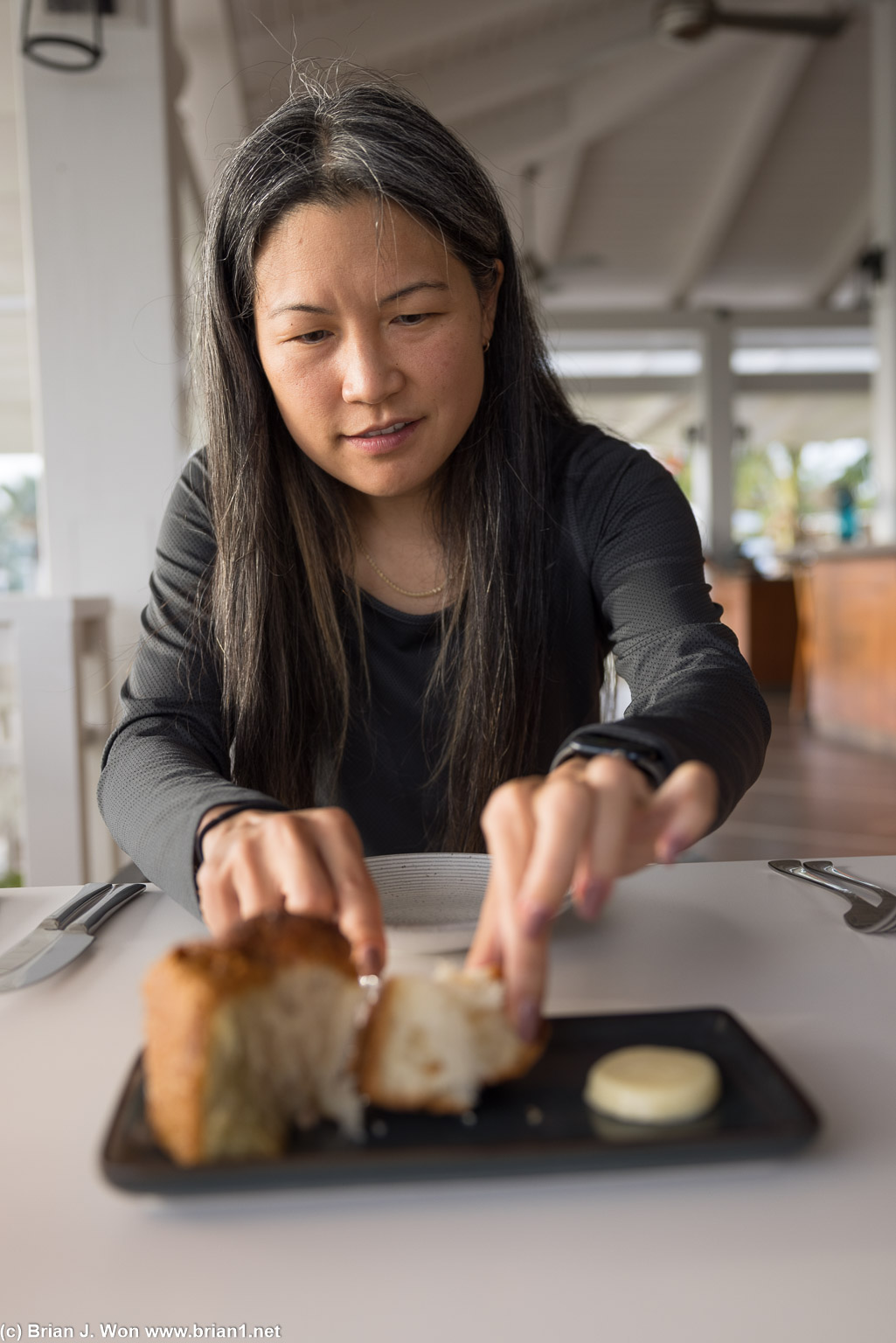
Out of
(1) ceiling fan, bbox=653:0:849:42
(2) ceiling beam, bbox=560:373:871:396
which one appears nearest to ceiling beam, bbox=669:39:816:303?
(2) ceiling beam, bbox=560:373:871:396

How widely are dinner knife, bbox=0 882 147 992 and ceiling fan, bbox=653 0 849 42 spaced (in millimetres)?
5435

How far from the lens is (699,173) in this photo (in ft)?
30.8

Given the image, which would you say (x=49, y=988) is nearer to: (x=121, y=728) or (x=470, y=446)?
(x=121, y=728)

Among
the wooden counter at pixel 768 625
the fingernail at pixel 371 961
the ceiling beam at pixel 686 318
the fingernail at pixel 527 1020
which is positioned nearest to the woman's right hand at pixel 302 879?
the fingernail at pixel 371 961

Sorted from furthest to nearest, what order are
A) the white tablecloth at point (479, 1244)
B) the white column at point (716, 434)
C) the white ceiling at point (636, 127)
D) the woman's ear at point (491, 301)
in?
the white column at point (716, 434)
the white ceiling at point (636, 127)
the woman's ear at point (491, 301)
the white tablecloth at point (479, 1244)

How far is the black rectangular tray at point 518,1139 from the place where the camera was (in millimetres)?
438

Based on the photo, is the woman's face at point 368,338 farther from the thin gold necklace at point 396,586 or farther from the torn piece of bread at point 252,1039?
the torn piece of bread at point 252,1039

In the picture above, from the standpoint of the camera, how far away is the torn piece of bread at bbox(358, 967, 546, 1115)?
0.50 m

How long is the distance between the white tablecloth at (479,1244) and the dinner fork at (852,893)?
0.21m

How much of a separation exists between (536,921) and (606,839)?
72mm

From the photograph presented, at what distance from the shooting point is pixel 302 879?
63cm

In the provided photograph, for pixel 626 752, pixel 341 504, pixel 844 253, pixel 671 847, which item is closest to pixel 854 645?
pixel 341 504

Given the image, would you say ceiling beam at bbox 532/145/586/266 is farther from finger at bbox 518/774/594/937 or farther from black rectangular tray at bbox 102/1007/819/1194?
A: black rectangular tray at bbox 102/1007/819/1194

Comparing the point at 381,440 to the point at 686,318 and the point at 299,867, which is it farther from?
the point at 686,318
